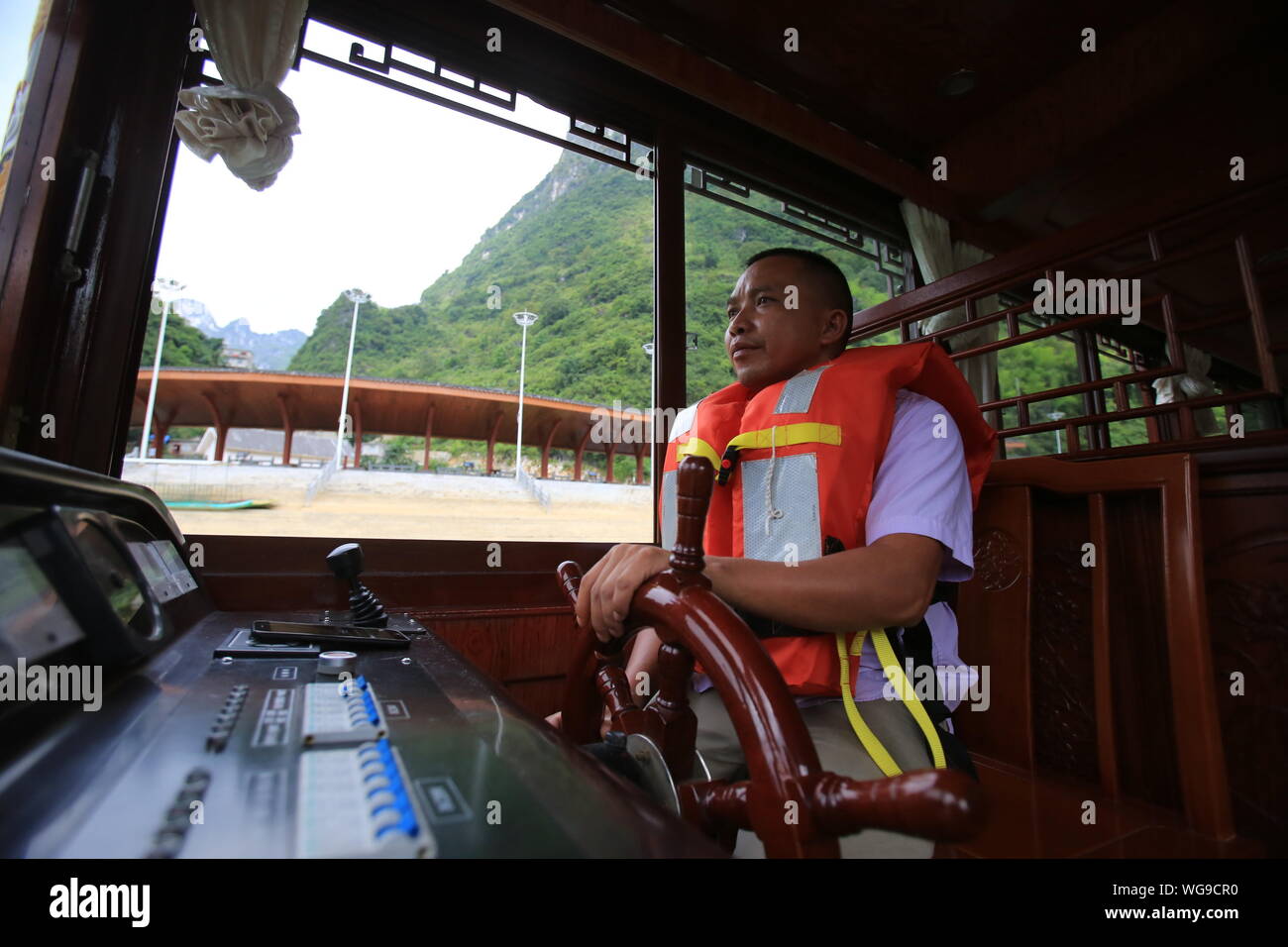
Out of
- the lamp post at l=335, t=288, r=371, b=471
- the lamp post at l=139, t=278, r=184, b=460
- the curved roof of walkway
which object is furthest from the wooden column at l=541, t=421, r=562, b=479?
the lamp post at l=139, t=278, r=184, b=460

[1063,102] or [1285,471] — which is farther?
[1063,102]

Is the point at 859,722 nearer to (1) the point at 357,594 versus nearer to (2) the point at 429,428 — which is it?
(1) the point at 357,594

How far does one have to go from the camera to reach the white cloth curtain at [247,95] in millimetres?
1787

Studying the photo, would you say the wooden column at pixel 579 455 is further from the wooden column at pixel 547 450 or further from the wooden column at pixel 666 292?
the wooden column at pixel 666 292

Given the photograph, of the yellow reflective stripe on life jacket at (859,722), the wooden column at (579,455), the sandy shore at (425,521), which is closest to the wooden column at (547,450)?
the wooden column at (579,455)

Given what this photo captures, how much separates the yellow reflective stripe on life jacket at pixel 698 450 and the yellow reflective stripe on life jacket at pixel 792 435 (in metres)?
0.07

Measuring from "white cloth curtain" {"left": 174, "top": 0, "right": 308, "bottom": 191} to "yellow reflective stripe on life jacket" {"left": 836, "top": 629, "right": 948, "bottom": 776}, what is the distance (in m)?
2.25

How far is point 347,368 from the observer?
11.0 ft

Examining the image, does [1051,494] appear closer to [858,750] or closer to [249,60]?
[858,750]

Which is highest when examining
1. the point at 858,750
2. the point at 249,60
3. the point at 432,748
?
the point at 249,60

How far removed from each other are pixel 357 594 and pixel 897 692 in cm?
106

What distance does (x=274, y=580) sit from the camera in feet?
6.05
